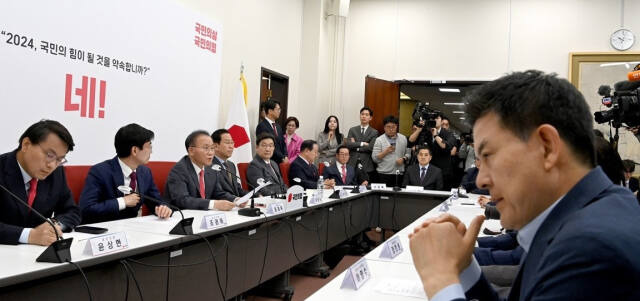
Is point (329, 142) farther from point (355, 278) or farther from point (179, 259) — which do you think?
point (355, 278)

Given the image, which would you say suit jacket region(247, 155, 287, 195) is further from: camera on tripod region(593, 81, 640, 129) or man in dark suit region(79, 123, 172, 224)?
camera on tripod region(593, 81, 640, 129)

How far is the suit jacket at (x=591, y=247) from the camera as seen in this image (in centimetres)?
50

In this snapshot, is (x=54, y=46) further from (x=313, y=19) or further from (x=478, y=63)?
(x=478, y=63)

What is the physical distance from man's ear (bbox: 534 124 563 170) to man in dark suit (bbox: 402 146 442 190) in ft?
15.5

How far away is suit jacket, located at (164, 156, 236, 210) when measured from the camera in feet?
9.56

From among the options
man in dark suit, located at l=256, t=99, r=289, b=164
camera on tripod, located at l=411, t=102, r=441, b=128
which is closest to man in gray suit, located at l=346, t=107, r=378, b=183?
camera on tripod, located at l=411, t=102, r=441, b=128

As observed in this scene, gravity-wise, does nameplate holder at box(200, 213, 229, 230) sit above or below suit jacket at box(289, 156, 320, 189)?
below

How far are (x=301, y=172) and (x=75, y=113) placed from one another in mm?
2354

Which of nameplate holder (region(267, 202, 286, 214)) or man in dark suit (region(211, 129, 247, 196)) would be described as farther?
man in dark suit (region(211, 129, 247, 196))

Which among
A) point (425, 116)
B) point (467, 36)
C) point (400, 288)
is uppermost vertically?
point (467, 36)

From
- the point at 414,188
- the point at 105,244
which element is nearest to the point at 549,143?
the point at 105,244

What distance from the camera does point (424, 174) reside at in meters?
5.41

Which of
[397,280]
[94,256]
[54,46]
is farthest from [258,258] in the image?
[54,46]

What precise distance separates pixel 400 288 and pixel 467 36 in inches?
251
